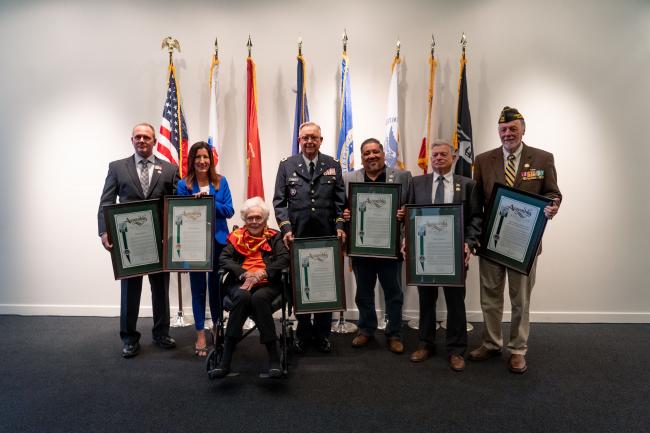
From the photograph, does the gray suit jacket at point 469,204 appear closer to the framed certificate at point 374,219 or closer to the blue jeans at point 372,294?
the framed certificate at point 374,219

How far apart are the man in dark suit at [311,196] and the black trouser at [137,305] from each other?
3.80 feet

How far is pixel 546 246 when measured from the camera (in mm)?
4035

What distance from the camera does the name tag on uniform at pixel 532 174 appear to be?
A: 9.09 feet

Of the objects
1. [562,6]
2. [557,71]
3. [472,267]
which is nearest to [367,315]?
[472,267]

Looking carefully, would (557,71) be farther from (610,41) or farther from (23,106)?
(23,106)

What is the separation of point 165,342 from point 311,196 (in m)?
1.77

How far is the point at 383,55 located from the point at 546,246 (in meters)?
2.67

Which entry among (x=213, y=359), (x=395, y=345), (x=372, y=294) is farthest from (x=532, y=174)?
(x=213, y=359)

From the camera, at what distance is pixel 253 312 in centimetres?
265

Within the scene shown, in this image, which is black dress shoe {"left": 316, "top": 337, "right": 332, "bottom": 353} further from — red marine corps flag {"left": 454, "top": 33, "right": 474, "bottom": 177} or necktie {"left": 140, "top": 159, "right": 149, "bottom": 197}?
red marine corps flag {"left": 454, "top": 33, "right": 474, "bottom": 177}

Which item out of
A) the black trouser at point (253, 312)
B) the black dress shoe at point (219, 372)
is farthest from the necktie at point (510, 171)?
the black dress shoe at point (219, 372)

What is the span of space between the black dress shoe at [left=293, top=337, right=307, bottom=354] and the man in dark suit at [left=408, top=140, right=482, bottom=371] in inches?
35.1

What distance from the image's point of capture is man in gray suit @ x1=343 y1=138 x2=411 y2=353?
3.04 m

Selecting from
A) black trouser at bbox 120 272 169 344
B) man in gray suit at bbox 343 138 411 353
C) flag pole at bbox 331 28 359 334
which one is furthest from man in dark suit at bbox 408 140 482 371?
black trouser at bbox 120 272 169 344
